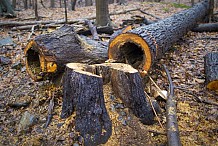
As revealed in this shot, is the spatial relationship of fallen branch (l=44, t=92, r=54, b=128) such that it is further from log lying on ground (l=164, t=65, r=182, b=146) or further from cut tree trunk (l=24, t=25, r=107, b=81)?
log lying on ground (l=164, t=65, r=182, b=146)

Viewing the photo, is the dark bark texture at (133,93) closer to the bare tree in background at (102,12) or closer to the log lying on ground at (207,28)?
the bare tree in background at (102,12)

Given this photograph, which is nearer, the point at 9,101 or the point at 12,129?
the point at 12,129

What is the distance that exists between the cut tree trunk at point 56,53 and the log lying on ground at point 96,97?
0.79m

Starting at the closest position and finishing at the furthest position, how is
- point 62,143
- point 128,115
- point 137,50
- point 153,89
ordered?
point 62,143 < point 128,115 < point 153,89 < point 137,50

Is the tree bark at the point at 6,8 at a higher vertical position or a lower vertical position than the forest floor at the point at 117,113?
higher

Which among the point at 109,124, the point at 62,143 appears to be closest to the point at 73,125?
the point at 62,143

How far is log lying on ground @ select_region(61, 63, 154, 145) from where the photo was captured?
2.99 meters

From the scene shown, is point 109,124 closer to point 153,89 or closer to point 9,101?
point 153,89

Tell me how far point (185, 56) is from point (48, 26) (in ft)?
20.0

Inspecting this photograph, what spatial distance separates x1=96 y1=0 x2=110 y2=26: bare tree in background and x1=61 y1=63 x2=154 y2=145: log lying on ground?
5105 mm

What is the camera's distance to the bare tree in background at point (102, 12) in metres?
7.91

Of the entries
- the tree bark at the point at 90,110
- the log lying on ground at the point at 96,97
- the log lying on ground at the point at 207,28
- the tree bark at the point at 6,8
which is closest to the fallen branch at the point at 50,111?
the log lying on ground at the point at 96,97

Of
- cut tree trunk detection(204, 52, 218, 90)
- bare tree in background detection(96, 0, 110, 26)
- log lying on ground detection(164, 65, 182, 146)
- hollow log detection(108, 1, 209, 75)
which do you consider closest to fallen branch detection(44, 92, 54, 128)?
hollow log detection(108, 1, 209, 75)

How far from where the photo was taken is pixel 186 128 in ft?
10.7
